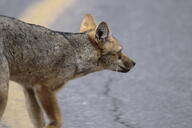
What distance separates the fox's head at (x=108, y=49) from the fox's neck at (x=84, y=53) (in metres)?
0.07

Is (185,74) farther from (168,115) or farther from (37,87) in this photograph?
(37,87)

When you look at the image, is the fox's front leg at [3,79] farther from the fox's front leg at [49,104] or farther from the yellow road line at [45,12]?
the yellow road line at [45,12]

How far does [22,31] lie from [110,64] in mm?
1403

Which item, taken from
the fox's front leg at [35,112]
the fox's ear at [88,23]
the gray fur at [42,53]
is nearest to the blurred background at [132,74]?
the fox's front leg at [35,112]

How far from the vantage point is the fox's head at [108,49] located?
Answer: 9156 mm

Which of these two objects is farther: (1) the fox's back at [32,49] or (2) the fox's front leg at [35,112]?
(2) the fox's front leg at [35,112]

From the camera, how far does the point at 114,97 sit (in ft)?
35.8

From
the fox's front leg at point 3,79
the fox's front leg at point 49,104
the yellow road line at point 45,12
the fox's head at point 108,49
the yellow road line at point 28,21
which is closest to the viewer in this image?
the fox's front leg at point 3,79

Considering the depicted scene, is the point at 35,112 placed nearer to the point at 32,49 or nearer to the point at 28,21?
the point at 32,49

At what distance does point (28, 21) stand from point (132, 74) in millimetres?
3221

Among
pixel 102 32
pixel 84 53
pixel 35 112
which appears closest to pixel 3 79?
pixel 35 112

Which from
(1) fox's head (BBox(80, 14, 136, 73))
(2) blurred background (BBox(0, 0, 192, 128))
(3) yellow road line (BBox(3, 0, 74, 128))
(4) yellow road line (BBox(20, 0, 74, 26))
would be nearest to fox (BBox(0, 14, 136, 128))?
(1) fox's head (BBox(80, 14, 136, 73))

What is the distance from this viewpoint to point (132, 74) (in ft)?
39.3

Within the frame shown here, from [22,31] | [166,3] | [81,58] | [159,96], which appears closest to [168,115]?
[159,96]
